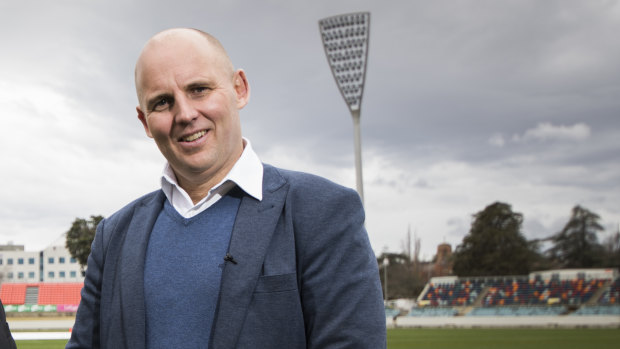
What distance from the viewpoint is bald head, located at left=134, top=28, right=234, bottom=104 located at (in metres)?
1.99

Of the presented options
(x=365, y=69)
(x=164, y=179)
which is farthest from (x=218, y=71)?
(x=365, y=69)

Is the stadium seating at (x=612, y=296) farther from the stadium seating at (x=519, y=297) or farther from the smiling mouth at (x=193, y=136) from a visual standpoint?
the smiling mouth at (x=193, y=136)

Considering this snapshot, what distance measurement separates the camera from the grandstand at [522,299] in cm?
4234

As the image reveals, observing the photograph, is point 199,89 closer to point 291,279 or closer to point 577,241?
point 291,279

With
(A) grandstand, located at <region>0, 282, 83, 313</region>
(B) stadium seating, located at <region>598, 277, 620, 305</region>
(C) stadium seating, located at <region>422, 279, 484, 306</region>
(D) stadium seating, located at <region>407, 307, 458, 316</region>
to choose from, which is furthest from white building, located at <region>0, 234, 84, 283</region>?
(B) stadium seating, located at <region>598, 277, 620, 305</region>

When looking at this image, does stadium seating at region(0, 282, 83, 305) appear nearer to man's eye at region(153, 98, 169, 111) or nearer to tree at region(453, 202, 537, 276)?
tree at region(453, 202, 537, 276)

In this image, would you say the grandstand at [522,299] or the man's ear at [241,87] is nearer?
the man's ear at [241,87]

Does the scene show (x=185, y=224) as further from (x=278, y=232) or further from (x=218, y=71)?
(x=218, y=71)

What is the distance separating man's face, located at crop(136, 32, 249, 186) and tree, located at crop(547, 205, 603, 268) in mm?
71532

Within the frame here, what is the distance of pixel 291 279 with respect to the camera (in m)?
1.89

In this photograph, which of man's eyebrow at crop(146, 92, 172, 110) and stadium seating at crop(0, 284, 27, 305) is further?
stadium seating at crop(0, 284, 27, 305)

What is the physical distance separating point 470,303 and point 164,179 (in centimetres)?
5443

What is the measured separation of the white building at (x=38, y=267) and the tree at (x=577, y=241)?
6249 cm

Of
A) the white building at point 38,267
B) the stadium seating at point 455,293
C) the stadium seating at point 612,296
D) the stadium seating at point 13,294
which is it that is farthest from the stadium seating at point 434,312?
the white building at point 38,267
